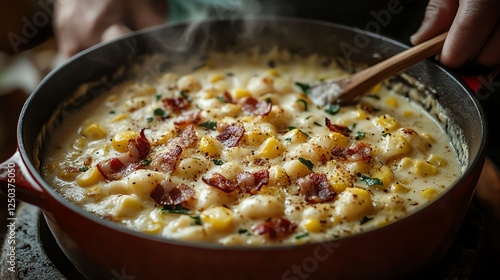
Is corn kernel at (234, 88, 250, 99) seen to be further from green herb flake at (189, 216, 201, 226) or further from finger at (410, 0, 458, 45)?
green herb flake at (189, 216, 201, 226)

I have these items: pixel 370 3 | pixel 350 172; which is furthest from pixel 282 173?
pixel 370 3

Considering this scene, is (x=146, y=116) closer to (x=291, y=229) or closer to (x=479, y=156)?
(x=291, y=229)

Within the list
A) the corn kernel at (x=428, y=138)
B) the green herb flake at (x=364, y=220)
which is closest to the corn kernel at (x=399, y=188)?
the green herb flake at (x=364, y=220)

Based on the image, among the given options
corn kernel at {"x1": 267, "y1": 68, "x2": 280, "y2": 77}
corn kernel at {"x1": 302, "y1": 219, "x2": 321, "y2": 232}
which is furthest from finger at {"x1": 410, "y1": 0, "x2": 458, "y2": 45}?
corn kernel at {"x1": 302, "y1": 219, "x2": 321, "y2": 232}

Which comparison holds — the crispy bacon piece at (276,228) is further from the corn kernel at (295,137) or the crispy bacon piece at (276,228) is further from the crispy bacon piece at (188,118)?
the crispy bacon piece at (188,118)

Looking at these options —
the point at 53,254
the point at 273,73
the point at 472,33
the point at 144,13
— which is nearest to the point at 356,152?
the point at 472,33

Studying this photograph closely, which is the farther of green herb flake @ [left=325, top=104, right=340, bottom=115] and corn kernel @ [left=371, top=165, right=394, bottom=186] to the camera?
green herb flake @ [left=325, top=104, right=340, bottom=115]
